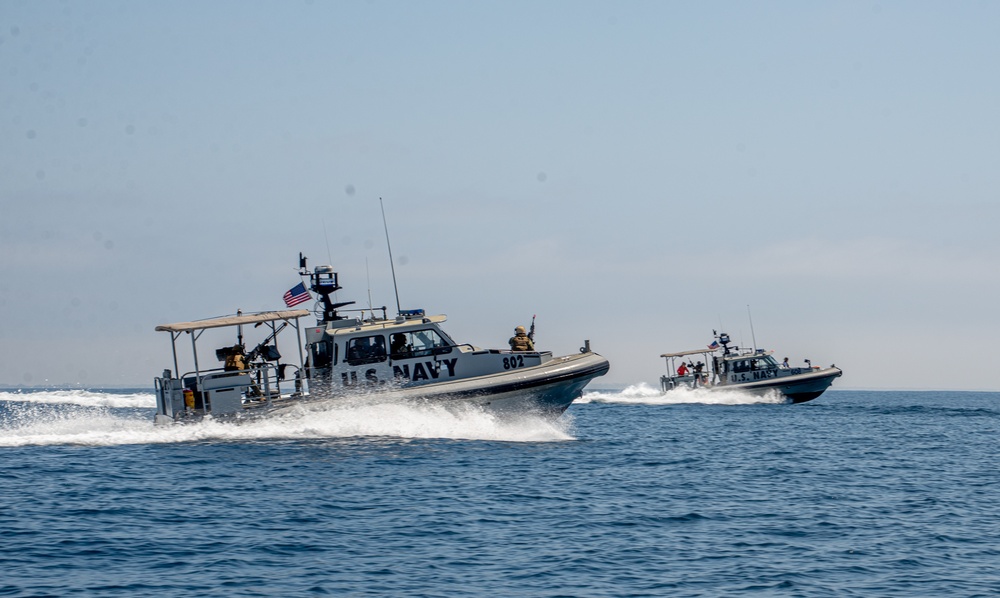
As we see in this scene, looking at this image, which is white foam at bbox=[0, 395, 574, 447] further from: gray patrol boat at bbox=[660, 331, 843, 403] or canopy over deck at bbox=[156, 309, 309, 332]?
gray patrol boat at bbox=[660, 331, 843, 403]

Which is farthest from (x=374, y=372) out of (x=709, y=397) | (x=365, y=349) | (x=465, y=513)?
(x=709, y=397)

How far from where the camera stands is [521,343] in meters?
23.9

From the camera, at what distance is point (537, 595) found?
1046cm

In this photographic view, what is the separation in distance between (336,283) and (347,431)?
404cm

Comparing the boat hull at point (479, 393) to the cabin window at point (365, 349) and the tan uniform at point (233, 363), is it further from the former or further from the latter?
the tan uniform at point (233, 363)

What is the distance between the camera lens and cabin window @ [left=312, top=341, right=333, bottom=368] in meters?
23.5

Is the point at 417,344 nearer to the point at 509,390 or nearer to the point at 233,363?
the point at 509,390

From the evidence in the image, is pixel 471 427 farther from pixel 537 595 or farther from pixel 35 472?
pixel 537 595

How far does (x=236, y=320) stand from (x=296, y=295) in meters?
1.51

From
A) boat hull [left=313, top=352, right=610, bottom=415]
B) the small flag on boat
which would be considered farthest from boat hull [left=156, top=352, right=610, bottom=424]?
the small flag on boat

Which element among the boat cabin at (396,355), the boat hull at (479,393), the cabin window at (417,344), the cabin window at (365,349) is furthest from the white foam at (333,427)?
the cabin window at (417,344)

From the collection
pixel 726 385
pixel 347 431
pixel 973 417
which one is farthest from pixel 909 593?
pixel 726 385

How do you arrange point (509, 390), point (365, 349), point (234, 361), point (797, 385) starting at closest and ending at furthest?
point (509, 390)
point (365, 349)
point (234, 361)
point (797, 385)

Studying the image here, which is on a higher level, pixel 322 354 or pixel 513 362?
pixel 322 354
